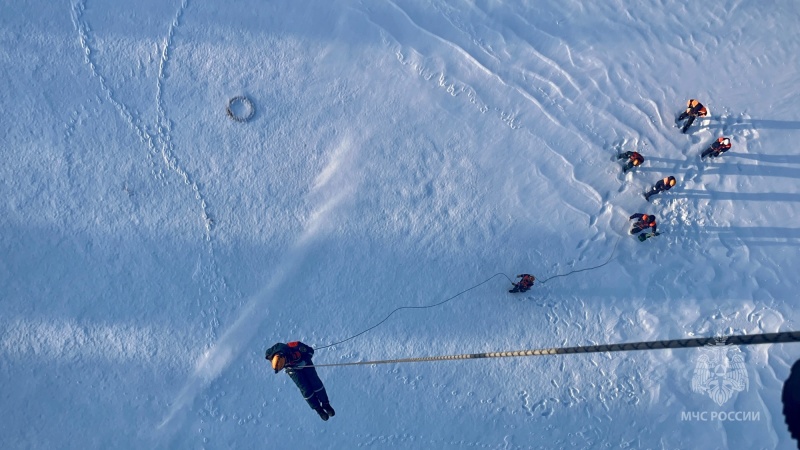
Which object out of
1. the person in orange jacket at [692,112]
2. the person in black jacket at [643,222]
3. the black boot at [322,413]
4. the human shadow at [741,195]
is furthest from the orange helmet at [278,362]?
the person in orange jacket at [692,112]

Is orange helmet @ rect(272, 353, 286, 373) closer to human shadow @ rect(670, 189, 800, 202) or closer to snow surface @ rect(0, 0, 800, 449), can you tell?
snow surface @ rect(0, 0, 800, 449)

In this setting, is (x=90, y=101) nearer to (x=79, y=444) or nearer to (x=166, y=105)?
(x=166, y=105)

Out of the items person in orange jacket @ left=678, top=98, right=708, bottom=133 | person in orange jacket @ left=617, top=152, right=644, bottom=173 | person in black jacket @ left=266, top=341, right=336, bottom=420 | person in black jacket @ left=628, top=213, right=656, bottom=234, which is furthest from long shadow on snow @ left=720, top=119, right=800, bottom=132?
person in black jacket @ left=266, top=341, right=336, bottom=420

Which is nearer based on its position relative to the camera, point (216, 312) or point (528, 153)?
point (216, 312)

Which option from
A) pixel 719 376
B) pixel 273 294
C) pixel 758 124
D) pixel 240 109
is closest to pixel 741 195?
pixel 758 124

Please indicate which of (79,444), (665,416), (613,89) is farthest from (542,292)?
(79,444)
